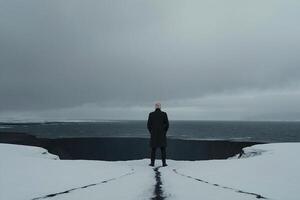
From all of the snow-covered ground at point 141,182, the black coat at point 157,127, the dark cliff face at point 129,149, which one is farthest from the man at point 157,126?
the dark cliff face at point 129,149

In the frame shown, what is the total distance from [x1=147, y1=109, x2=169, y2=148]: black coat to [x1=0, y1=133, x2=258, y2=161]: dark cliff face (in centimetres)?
936

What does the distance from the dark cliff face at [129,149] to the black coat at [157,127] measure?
30.7 ft

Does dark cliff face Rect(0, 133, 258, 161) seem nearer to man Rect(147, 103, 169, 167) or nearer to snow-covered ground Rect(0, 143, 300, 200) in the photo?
man Rect(147, 103, 169, 167)

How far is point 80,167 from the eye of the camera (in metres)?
10.4

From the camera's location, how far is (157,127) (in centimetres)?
1353

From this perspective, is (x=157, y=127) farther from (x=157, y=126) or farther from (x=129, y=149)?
(x=129, y=149)

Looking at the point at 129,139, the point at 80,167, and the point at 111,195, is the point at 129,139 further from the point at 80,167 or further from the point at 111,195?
the point at 111,195

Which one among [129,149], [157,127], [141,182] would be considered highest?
[157,127]

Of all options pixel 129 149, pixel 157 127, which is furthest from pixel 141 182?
pixel 129 149

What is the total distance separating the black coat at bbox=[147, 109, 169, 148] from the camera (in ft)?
44.2

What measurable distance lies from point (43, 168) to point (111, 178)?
1962mm

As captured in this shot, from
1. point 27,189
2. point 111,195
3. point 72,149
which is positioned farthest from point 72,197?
point 72,149

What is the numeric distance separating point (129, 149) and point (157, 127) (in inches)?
518

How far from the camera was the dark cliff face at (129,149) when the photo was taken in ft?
74.1
